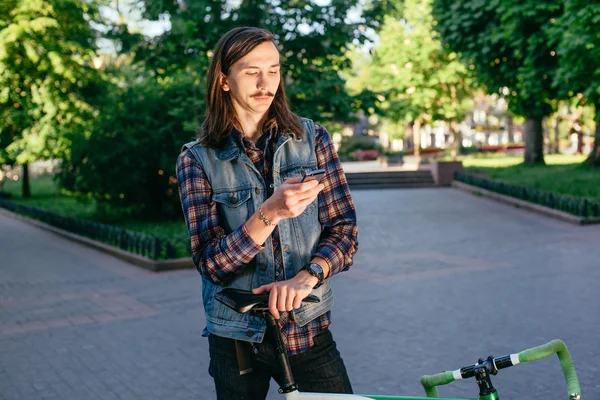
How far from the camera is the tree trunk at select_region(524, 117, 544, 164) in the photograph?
102 feet

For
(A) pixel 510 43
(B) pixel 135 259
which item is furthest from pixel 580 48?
(B) pixel 135 259

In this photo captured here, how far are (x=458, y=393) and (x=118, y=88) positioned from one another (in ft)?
46.8

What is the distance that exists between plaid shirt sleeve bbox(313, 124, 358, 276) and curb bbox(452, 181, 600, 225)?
46.8ft

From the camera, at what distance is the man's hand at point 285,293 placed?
88.4 inches

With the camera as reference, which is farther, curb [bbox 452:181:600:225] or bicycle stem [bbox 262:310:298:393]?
curb [bbox 452:181:600:225]

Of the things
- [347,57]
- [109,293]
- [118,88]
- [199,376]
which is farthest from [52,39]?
[199,376]

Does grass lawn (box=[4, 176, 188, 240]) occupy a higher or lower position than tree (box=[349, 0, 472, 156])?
lower

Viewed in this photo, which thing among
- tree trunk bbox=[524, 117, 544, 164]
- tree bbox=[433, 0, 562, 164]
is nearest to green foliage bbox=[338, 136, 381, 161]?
tree trunk bbox=[524, 117, 544, 164]

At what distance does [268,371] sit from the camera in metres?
2.54

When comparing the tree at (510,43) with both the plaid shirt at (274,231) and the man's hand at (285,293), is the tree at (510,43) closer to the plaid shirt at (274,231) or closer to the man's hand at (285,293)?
the plaid shirt at (274,231)

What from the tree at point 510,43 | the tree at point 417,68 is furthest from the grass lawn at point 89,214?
the tree at point 417,68

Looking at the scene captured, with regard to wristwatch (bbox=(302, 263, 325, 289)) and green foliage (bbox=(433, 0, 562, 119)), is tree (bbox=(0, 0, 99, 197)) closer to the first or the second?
green foliage (bbox=(433, 0, 562, 119))

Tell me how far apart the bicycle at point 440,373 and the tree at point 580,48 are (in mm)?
16604

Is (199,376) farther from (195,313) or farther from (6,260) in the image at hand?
(6,260)
